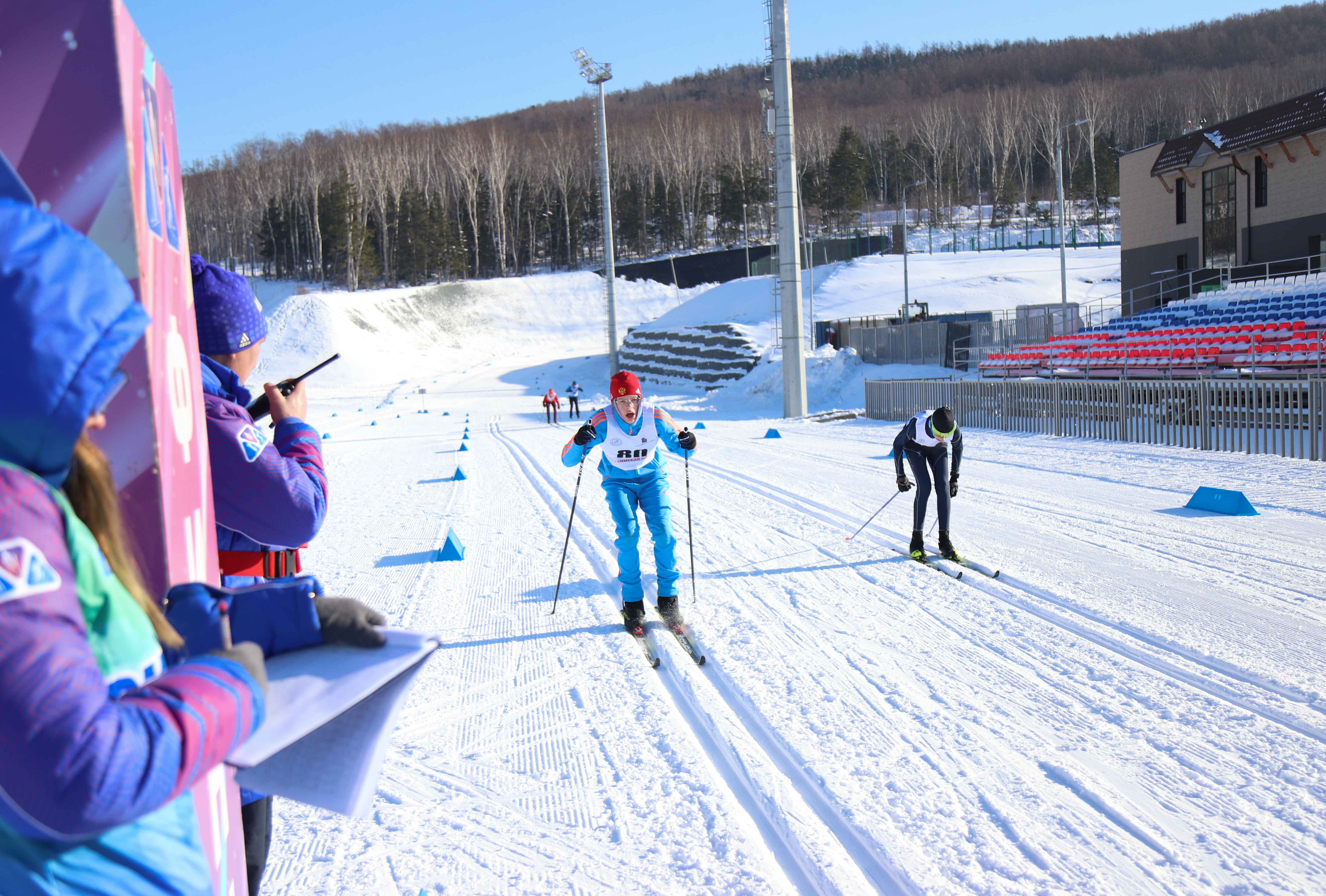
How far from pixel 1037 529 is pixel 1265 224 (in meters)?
29.5

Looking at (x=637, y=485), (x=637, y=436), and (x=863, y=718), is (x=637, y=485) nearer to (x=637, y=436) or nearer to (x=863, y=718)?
(x=637, y=436)

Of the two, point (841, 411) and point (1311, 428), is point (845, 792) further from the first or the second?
point (841, 411)

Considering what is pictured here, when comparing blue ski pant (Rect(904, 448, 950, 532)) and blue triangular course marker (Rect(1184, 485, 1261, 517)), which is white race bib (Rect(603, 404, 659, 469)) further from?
blue triangular course marker (Rect(1184, 485, 1261, 517))

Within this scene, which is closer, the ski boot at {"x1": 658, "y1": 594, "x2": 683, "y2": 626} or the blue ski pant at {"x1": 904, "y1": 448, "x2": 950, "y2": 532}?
the ski boot at {"x1": 658, "y1": 594, "x2": 683, "y2": 626}

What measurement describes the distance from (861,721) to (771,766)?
662 millimetres

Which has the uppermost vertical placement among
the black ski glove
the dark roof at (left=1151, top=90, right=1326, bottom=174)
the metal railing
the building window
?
the dark roof at (left=1151, top=90, right=1326, bottom=174)

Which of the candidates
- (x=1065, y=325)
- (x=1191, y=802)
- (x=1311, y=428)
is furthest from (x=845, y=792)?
(x=1065, y=325)

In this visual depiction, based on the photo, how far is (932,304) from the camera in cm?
4831

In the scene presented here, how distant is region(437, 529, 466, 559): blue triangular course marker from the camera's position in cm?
842

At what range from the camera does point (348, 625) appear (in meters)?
1.55

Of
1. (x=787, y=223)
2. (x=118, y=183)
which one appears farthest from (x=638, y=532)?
(x=787, y=223)

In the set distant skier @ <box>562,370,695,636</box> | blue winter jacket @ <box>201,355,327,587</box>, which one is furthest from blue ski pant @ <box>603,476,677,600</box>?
blue winter jacket @ <box>201,355,327,587</box>

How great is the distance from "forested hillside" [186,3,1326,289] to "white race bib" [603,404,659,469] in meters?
71.2

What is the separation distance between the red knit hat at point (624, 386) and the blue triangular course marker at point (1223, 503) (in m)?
6.60
